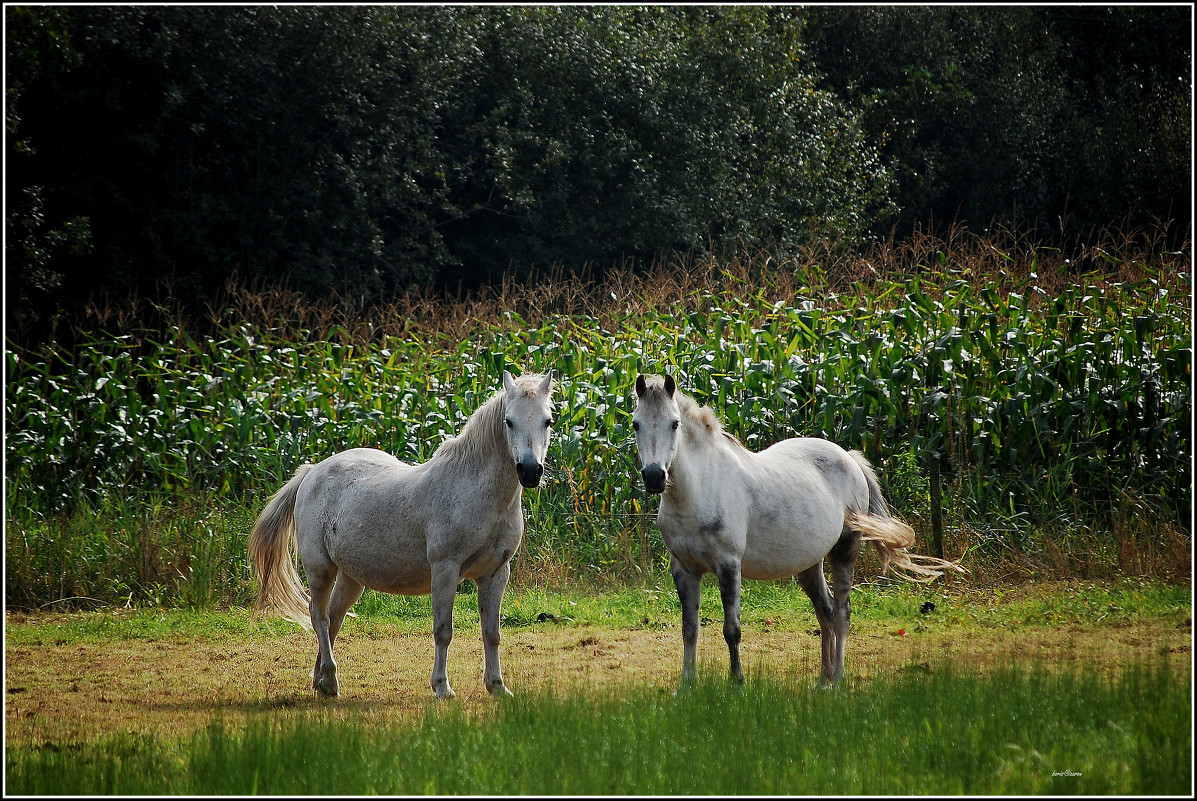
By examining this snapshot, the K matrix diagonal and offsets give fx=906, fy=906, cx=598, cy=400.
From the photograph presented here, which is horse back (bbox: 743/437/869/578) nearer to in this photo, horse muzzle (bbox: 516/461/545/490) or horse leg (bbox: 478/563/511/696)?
horse muzzle (bbox: 516/461/545/490)

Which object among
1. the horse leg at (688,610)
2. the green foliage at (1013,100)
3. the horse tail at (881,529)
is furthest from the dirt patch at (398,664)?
the green foliage at (1013,100)

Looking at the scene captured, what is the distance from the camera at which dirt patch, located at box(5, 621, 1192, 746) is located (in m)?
5.00

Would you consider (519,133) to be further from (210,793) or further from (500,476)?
(210,793)

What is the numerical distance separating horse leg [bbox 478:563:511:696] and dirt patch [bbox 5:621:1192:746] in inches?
4.5

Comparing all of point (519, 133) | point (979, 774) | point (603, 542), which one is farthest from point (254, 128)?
point (979, 774)

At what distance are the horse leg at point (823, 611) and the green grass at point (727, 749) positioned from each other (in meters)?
0.99

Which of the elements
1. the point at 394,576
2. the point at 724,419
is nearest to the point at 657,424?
the point at 394,576

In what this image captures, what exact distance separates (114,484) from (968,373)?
849 centimetres

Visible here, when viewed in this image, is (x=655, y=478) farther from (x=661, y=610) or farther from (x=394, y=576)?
(x=661, y=610)

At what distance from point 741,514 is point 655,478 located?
0.79 m

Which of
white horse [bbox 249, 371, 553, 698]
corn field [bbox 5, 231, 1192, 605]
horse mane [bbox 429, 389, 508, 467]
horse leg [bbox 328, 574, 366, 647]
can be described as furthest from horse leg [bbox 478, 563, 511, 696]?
corn field [bbox 5, 231, 1192, 605]

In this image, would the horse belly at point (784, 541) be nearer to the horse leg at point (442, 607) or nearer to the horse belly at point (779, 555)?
the horse belly at point (779, 555)

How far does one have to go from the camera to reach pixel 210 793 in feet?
11.4

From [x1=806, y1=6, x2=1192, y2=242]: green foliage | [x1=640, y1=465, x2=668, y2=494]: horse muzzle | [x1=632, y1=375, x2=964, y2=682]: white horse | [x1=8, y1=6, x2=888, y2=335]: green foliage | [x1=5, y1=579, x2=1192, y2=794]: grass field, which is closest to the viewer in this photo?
[x1=5, y1=579, x2=1192, y2=794]: grass field
